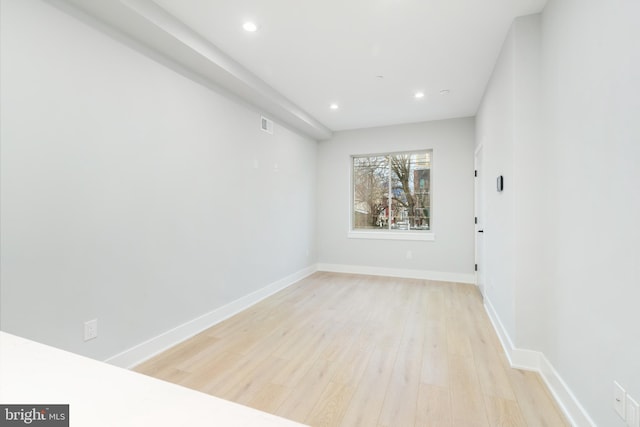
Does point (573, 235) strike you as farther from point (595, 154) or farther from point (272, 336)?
point (272, 336)

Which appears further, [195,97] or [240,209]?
[240,209]

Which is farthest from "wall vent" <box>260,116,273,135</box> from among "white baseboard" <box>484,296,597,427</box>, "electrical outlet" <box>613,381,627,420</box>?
"electrical outlet" <box>613,381,627,420</box>

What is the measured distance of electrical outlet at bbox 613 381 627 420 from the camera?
122 cm

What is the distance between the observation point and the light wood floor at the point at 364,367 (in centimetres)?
173

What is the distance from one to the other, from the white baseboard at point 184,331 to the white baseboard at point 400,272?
1.59 metres

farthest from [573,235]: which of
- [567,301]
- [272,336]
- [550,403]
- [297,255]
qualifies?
[297,255]

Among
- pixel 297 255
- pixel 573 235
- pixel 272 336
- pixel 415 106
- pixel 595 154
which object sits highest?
pixel 415 106

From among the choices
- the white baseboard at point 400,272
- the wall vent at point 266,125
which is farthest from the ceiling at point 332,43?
the white baseboard at point 400,272

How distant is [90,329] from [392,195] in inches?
180

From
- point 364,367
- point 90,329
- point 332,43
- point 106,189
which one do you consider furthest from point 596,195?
point 90,329

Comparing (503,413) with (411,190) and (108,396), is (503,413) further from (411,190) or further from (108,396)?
(411,190)

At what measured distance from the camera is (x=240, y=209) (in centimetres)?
348

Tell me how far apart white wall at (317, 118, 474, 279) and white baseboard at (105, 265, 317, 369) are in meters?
1.80

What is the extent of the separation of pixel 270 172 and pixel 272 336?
221 centimetres
